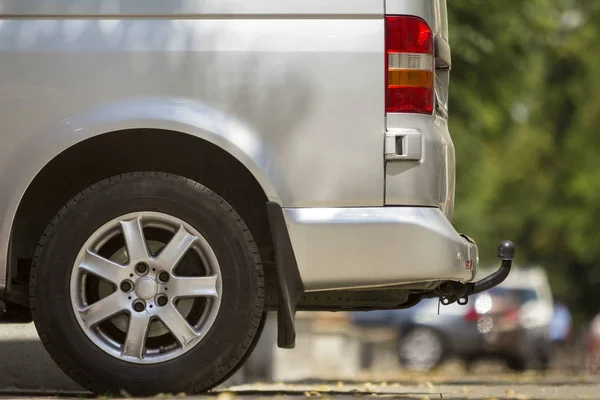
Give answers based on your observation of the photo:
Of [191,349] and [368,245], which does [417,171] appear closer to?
[368,245]

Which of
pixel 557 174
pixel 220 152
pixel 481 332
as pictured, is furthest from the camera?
pixel 557 174

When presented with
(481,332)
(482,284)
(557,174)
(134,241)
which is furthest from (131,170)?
(557,174)

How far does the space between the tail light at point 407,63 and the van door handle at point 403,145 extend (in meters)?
0.10

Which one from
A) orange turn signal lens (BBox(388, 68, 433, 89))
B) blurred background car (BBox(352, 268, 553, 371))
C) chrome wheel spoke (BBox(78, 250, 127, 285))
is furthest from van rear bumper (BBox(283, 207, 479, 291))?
blurred background car (BBox(352, 268, 553, 371))

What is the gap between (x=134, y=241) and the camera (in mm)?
5379

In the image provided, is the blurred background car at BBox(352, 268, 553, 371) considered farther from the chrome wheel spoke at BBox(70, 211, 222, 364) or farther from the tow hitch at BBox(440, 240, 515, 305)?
the chrome wheel spoke at BBox(70, 211, 222, 364)

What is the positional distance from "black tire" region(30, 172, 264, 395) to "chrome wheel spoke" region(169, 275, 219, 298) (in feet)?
0.20

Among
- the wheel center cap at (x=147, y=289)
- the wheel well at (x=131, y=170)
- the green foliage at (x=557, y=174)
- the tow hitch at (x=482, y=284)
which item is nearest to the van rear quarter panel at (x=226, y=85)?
the wheel well at (x=131, y=170)

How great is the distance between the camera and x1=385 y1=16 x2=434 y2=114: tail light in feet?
17.5

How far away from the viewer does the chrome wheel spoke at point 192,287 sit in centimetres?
538

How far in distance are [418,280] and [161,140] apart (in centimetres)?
131

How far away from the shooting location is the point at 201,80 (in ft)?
17.5

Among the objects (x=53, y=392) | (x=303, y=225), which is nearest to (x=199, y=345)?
(x=303, y=225)

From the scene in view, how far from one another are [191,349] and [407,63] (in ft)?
5.07
